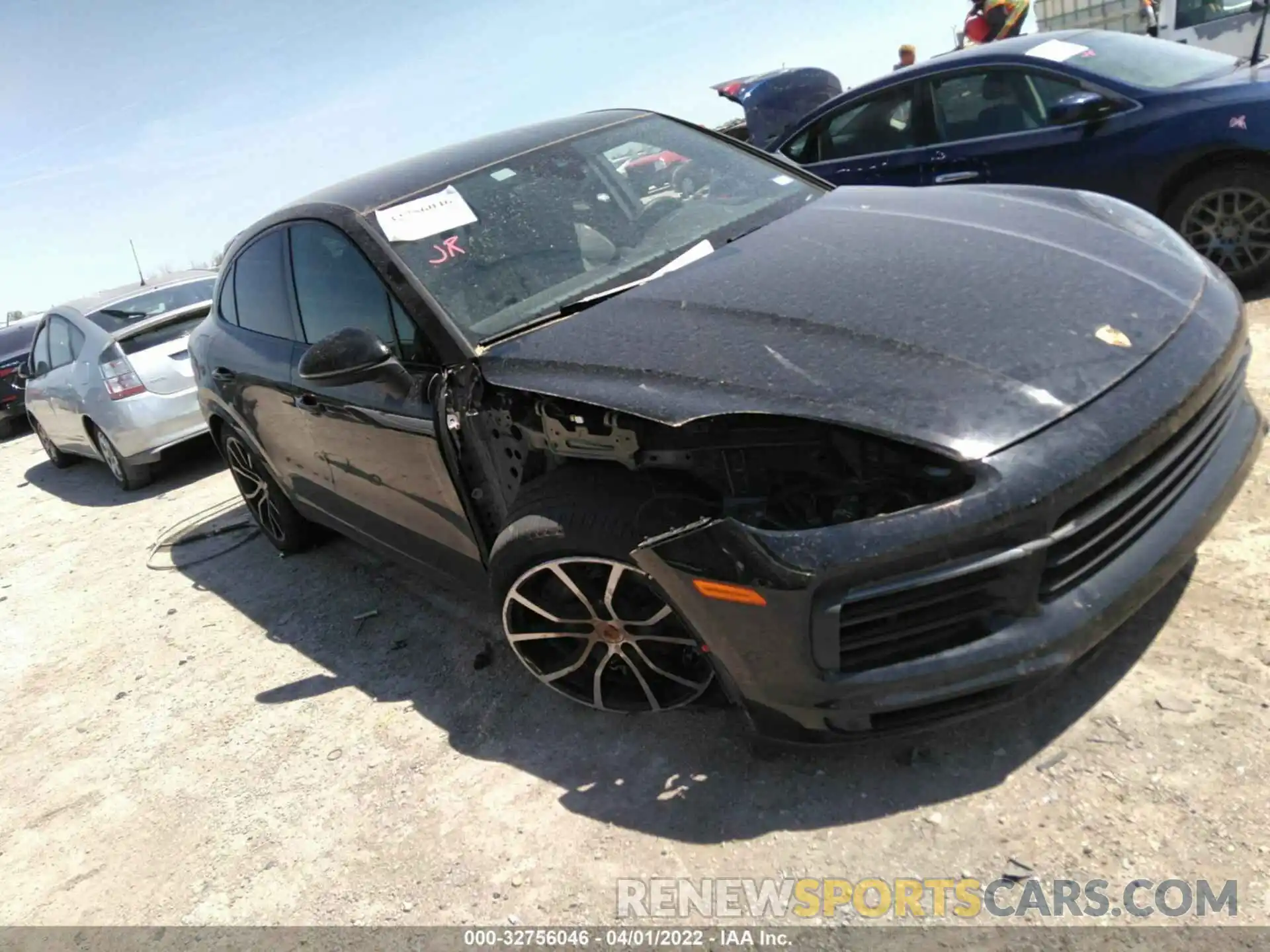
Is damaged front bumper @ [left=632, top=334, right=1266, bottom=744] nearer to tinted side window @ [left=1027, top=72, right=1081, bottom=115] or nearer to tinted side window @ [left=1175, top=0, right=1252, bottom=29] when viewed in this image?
tinted side window @ [left=1027, top=72, right=1081, bottom=115]

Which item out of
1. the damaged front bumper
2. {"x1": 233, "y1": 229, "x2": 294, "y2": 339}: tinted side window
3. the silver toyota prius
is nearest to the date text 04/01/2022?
the damaged front bumper

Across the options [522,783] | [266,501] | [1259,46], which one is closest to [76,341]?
[266,501]

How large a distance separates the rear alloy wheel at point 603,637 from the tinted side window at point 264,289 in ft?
5.97

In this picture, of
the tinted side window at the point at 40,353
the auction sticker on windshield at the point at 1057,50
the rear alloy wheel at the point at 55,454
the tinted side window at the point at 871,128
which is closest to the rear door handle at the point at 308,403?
the tinted side window at the point at 871,128

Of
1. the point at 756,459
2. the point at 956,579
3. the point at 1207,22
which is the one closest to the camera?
the point at 956,579

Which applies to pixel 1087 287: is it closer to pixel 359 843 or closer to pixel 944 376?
pixel 944 376

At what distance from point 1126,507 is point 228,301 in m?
4.06

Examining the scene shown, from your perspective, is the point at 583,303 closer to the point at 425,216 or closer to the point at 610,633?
the point at 425,216

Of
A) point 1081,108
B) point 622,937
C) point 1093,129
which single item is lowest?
point 622,937

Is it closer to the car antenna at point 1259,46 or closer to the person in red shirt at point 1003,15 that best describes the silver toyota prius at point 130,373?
the person in red shirt at point 1003,15

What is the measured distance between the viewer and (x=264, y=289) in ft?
13.5

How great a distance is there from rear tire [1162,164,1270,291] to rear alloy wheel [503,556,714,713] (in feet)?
13.6

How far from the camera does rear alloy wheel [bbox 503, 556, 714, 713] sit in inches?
100

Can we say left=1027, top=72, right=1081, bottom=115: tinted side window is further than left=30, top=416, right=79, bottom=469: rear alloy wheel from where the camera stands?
No
